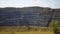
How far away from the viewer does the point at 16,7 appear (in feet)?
4.03

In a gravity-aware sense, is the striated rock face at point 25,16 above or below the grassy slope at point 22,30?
above

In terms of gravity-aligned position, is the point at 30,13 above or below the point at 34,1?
below

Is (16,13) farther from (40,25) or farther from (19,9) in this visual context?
(40,25)

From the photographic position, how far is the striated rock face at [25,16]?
1.22 metres

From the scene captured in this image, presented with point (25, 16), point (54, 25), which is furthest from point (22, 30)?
point (54, 25)

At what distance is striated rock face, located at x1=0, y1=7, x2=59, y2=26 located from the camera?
4.01ft

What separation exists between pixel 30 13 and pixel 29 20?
0.25 feet

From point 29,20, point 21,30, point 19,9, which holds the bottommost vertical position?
point 21,30

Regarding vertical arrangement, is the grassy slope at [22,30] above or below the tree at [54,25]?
below

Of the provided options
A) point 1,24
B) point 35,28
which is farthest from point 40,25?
point 1,24

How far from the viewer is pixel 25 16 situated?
4.06 ft

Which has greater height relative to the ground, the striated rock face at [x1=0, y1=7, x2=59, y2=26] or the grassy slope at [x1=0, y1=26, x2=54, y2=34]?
the striated rock face at [x1=0, y1=7, x2=59, y2=26]

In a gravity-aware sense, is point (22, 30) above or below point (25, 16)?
below

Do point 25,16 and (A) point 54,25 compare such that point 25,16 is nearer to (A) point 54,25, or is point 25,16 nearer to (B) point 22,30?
(B) point 22,30
